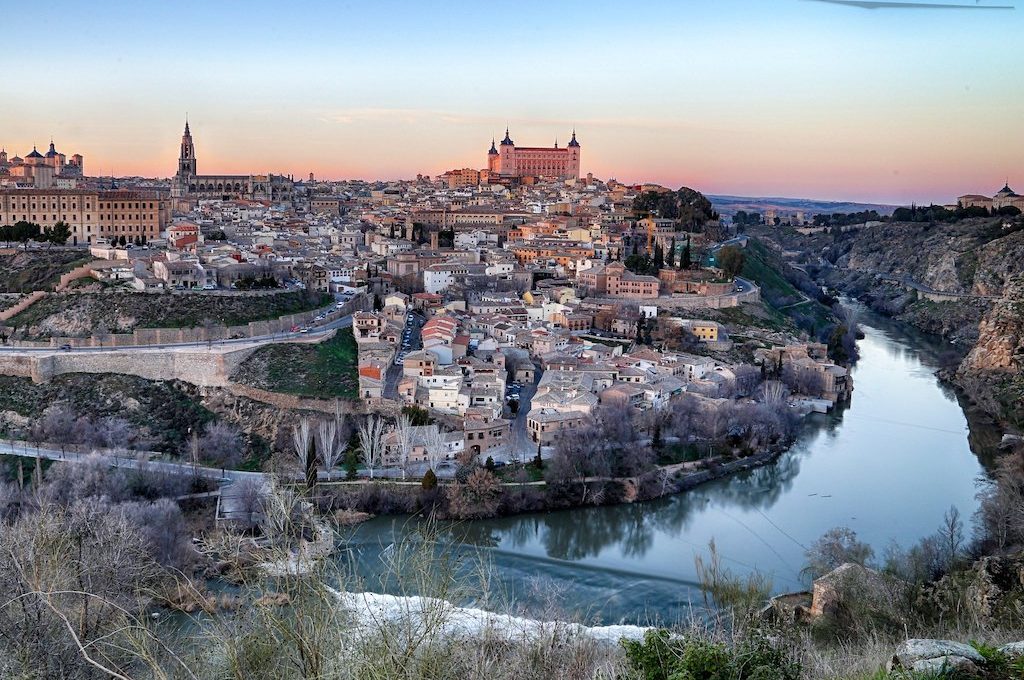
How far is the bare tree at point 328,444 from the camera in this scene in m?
8.13

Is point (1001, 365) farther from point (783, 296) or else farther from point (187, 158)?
point (187, 158)

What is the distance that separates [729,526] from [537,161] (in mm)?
24891

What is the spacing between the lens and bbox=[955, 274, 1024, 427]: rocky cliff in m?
11.4

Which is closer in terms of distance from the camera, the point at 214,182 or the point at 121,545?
the point at 121,545

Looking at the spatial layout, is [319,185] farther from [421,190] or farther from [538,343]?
[538,343]

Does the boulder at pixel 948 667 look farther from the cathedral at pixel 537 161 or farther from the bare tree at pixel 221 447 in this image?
the cathedral at pixel 537 161

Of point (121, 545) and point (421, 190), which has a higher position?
point (421, 190)

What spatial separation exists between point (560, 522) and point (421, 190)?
862 inches

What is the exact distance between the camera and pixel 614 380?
10.4 meters

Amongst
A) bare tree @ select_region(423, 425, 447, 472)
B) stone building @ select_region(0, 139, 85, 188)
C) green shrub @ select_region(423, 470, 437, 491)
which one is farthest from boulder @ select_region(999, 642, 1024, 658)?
stone building @ select_region(0, 139, 85, 188)

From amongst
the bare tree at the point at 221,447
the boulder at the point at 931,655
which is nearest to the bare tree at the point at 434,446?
the bare tree at the point at 221,447

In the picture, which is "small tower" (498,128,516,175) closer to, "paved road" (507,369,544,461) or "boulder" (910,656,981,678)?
"paved road" (507,369,544,461)

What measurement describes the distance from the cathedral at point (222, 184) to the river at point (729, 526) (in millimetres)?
19103

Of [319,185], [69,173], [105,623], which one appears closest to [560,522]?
[105,623]
